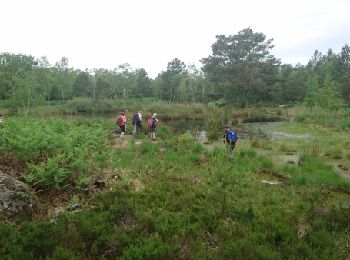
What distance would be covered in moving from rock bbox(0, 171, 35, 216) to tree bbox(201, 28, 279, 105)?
192ft

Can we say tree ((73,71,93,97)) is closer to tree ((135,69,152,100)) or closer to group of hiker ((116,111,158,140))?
tree ((135,69,152,100))

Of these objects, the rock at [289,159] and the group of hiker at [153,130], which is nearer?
the rock at [289,159]

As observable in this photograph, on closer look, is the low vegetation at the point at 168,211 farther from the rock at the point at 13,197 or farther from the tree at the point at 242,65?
the tree at the point at 242,65

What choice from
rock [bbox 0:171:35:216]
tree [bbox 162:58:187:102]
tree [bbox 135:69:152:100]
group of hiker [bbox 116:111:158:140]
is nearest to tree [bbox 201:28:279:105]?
tree [bbox 162:58:187:102]

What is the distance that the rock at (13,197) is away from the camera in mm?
7223

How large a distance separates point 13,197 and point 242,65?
6153 centimetres

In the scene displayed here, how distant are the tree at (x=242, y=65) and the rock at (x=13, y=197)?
58657 millimetres

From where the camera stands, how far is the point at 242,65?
65.4 m

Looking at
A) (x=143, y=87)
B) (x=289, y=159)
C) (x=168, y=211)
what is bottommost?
(x=289, y=159)

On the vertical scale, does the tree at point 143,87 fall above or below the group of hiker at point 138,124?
above

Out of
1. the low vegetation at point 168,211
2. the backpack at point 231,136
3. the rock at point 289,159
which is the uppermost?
the backpack at point 231,136

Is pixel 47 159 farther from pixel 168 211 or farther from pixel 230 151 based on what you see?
pixel 230 151

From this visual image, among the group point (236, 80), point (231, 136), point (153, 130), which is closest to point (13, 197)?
point (231, 136)

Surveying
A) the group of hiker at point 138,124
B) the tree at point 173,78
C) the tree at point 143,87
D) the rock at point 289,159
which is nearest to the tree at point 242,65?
the tree at point 173,78
